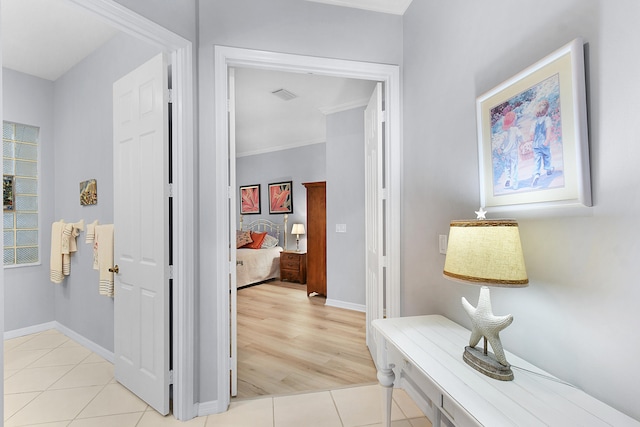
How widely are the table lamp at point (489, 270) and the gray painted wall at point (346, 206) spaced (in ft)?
9.20

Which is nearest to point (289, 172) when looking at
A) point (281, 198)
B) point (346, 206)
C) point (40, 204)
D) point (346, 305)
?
point (281, 198)

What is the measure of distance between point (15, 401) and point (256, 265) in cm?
356

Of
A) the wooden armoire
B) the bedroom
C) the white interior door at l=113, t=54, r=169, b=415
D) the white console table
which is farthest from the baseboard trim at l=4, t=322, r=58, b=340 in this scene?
the white console table

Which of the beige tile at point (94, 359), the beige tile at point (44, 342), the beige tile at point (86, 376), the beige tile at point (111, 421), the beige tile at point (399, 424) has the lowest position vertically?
the beige tile at point (399, 424)

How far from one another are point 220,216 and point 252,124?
11.5 feet

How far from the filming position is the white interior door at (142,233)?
1914 millimetres

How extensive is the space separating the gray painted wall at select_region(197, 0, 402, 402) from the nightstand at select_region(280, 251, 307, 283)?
3651 mm

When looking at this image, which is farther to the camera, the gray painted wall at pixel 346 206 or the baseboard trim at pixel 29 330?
the gray painted wall at pixel 346 206

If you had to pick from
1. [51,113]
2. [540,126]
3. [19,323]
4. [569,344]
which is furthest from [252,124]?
[569,344]

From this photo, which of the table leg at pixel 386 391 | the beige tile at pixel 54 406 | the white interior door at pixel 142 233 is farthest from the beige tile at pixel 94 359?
the table leg at pixel 386 391

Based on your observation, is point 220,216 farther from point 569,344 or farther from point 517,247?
point 569,344

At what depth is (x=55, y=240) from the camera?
312 centimetres

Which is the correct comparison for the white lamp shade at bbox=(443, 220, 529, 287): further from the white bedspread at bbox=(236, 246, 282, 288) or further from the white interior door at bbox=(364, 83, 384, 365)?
the white bedspread at bbox=(236, 246, 282, 288)

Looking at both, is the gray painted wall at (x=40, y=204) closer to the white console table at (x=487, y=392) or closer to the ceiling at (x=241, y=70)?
the ceiling at (x=241, y=70)
